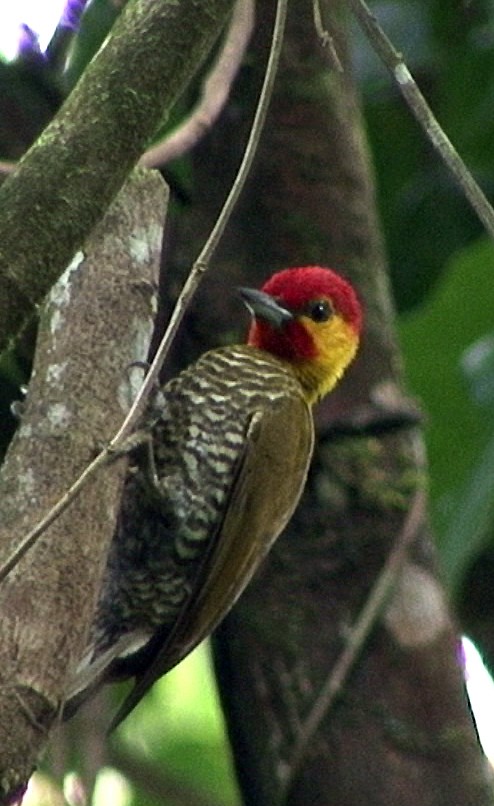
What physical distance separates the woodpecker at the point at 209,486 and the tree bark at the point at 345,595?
101 mm

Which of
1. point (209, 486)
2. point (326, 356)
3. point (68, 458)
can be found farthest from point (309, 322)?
point (68, 458)

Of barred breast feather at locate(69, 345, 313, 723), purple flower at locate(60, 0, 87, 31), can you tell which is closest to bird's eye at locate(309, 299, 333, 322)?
barred breast feather at locate(69, 345, 313, 723)

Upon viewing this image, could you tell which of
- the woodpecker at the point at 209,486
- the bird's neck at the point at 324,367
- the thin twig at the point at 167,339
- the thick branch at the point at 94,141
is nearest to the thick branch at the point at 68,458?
the thin twig at the point at 167,339

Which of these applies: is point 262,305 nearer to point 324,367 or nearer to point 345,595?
point 324,367

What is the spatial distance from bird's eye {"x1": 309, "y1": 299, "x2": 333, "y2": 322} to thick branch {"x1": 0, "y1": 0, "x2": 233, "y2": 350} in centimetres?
156

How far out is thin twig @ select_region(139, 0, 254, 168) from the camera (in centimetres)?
281

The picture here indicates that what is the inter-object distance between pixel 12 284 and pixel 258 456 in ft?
5.26

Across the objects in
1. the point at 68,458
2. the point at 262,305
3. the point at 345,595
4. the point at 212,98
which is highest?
the point at 68,458

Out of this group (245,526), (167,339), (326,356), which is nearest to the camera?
(167,339)

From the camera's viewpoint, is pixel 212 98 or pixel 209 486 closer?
pixel 212 98

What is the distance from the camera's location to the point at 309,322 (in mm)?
3537

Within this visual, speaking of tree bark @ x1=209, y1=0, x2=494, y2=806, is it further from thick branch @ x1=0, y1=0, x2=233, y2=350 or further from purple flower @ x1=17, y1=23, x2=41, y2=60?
thick branch @ x1=0, y1=0, x2=233, y2=350

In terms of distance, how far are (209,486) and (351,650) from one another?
41 centimetres

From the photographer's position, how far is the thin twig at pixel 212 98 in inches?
111
